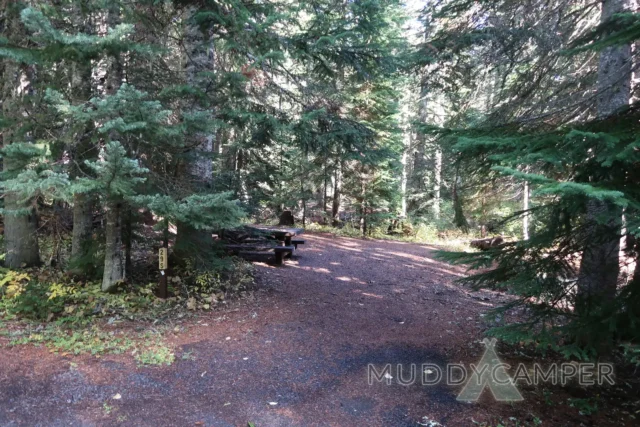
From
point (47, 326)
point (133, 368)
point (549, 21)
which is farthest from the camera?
point (549, 21)

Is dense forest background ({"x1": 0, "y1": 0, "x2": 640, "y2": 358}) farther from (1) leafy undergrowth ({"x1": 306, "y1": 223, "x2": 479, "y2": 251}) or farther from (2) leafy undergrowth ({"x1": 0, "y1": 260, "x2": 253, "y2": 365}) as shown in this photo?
(1) leafy undergrowth ({"x1": 306, "y1": 223, "x2": 479, "y2": 251})

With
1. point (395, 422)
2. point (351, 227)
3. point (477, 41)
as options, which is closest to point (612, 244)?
point (395, 422)

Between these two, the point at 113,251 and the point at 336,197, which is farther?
the point at 336,197

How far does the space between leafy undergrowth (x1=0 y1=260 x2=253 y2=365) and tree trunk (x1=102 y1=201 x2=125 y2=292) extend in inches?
8.0

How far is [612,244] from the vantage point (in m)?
5.07

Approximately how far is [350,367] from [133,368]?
279cm

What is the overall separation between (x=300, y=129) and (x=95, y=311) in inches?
205

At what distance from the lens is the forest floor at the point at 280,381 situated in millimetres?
3965

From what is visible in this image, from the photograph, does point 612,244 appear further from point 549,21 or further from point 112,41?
point 112,41

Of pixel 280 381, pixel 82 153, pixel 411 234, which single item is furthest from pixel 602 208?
pixel 411 234

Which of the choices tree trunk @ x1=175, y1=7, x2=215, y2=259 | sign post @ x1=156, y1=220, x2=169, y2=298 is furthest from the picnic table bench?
sign post @ x1=156, y1=220, x2=169, y2=298

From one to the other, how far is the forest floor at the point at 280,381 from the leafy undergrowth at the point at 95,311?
0.95 feet

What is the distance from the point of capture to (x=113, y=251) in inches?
265

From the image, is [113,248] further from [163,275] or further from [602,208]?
[602,208]
